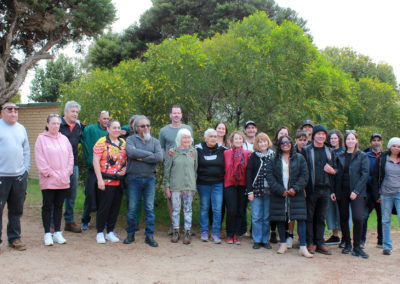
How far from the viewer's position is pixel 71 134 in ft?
21.0

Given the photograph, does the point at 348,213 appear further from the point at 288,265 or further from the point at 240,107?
the point at 240,107

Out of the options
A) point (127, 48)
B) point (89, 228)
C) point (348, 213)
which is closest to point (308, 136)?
point (348, 213)

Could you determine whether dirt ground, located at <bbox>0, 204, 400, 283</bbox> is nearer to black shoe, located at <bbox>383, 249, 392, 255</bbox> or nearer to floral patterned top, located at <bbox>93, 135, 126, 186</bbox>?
black shoe, located at <bbox>383, 249, 392, 255</bbox>

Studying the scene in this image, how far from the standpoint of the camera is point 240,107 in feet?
27.1

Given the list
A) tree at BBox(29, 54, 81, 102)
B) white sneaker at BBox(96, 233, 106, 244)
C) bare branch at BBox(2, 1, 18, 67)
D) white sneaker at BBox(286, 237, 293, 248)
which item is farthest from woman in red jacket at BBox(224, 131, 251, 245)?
tree at BBox(29, 54, 81, 102)

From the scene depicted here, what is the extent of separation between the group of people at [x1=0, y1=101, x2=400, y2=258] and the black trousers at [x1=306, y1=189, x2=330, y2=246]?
2cm

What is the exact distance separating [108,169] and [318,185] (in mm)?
3337

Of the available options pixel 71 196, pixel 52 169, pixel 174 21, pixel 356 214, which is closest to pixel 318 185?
pixel 356 214

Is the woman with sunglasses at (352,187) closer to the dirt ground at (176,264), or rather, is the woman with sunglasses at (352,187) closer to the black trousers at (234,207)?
the dirt ground at (176,264)

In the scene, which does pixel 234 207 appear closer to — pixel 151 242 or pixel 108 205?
pixel 151 242

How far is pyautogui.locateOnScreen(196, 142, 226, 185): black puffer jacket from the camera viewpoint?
20.7 ft

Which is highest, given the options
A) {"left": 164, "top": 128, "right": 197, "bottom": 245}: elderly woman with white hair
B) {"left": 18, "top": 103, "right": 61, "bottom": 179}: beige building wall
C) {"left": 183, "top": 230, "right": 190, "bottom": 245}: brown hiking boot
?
{"left": 18, "top": 103, "right": 61, "bottom": 179}: beige building wall

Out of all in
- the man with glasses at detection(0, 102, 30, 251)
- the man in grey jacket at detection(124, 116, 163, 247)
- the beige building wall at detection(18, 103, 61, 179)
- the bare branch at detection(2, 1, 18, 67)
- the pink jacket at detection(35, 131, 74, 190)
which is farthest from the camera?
the beige building wall at detection(18, 103, 61, 179)

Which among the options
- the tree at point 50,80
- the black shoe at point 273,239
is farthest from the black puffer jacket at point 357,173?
the tree at point 50,80
